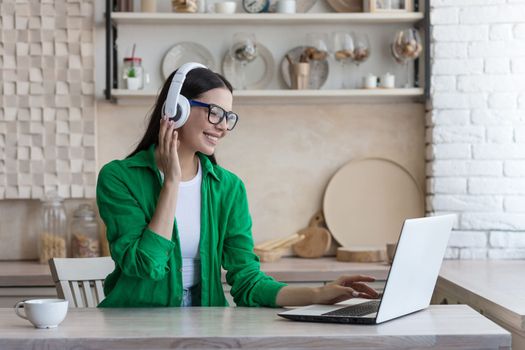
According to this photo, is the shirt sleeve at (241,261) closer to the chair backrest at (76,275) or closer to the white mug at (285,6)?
the chair backrest at (76,275)

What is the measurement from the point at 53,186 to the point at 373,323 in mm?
2328

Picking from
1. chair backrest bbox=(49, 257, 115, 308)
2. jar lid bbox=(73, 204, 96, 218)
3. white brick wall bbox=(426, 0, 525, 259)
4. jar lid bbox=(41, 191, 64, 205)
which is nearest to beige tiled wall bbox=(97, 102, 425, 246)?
white brick wall bbox=(426, 0, 525, 259)

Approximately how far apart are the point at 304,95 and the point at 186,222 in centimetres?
149

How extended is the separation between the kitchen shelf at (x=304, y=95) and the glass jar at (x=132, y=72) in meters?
0.05

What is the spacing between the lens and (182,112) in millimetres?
2348

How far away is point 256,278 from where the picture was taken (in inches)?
94.3

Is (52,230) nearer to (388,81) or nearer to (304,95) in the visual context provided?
(304,95)

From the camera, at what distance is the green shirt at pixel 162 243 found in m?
2.23

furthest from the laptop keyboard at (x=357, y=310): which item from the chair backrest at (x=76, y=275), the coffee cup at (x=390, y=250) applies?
the coffee cup at (x=390, y=250)

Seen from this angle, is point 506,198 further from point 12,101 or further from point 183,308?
point 12,101

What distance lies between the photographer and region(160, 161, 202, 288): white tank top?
240 centimetres

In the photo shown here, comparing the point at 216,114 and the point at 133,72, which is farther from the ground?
the point at 133,72

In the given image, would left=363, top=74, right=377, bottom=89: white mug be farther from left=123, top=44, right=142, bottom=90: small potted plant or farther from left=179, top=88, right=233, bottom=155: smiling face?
left=179, top=88, right=233, bottom=155: smiling face

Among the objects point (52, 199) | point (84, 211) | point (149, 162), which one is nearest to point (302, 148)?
point (84, 211)
